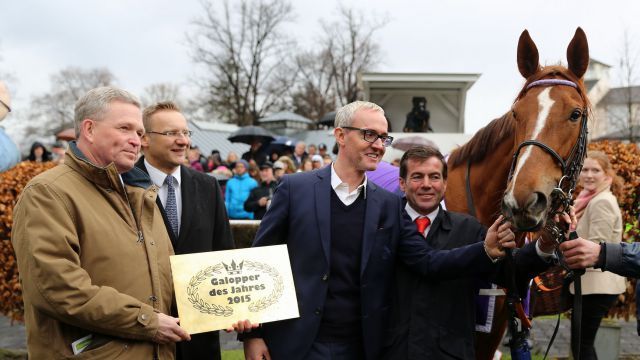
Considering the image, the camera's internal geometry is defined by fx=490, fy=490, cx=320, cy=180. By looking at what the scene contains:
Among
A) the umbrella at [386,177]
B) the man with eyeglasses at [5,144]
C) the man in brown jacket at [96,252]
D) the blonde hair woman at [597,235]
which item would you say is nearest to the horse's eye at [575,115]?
the umbrella at [386,177]

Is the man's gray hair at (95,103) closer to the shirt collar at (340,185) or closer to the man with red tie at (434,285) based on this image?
the shirt collar at (340,185)

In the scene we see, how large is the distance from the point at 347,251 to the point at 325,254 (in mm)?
140

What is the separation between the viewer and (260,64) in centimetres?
3488

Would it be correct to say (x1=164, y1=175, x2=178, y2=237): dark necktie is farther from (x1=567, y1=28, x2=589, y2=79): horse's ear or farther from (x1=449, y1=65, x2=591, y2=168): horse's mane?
(x1=567, y1=28, x2=589, y2=79): horse's ear

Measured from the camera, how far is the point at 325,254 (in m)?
2.53

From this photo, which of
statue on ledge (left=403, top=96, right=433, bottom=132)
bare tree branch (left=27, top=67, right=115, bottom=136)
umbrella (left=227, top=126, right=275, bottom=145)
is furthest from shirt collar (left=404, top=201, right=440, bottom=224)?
bare tree branch (left=27, top=67, right=115, bottom=136)

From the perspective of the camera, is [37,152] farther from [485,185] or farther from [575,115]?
[575,115]

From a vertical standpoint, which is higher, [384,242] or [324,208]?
[324,208]

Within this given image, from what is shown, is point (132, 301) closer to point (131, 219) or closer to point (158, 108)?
point (131, 219)

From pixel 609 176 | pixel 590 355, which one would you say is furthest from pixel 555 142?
pixel 590 355

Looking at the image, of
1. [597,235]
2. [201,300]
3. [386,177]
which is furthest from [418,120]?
[201,300]

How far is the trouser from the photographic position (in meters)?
2.46

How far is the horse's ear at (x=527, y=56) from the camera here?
2.81m

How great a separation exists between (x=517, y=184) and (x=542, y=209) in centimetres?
16
